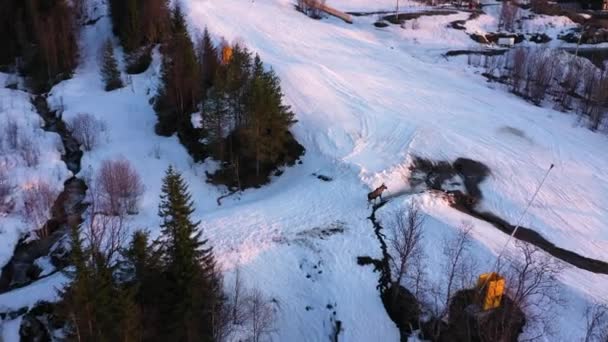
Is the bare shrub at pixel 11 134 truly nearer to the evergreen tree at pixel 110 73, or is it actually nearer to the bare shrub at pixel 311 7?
the evergreen tree at pixel 110 73

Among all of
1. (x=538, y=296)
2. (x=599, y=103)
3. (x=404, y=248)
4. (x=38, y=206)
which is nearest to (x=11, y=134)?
(x=38, y=206)

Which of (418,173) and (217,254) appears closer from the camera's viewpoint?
(217,254)

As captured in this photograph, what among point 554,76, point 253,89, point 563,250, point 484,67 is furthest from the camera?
point 484,67

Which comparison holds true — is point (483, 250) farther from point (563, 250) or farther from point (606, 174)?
point (606, 174)

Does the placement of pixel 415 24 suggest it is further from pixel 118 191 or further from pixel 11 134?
pixel 11 134

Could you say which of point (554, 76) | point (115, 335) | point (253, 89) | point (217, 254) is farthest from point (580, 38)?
point (115, 335)

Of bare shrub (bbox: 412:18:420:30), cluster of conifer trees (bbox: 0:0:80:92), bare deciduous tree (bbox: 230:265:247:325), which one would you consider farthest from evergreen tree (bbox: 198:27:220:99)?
bare shrub (bbox: 412:18:420:30)

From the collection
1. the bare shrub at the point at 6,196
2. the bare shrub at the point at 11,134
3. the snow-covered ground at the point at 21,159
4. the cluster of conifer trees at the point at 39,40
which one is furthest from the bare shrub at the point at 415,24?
the bare shrub at the point at 6,196
